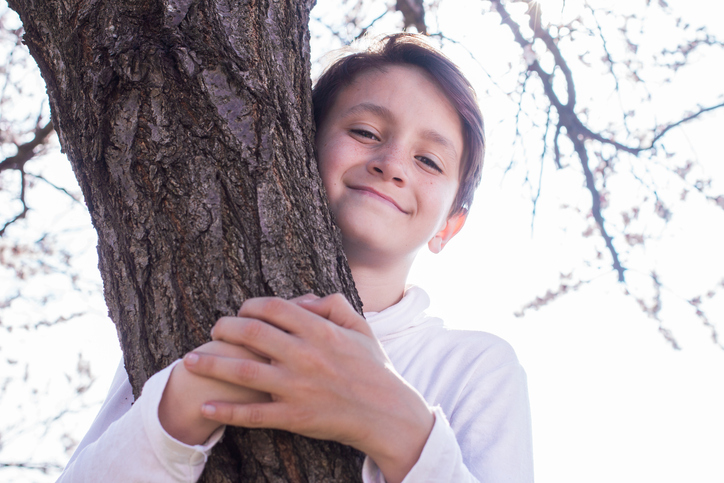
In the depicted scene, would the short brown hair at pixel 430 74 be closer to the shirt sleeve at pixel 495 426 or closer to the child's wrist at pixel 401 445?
the shirt sleeve at pixel 495 426

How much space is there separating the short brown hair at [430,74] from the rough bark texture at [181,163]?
68cm

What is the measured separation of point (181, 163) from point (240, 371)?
0.48 metres

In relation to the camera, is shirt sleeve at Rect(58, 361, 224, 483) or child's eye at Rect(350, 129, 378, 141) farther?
child's eye at Rect(350, 129, 378, 141)

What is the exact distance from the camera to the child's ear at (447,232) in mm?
2054

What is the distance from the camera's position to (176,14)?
1.04 meters

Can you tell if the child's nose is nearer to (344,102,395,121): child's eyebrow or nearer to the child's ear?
(344,102,395,121): child's eyebrow

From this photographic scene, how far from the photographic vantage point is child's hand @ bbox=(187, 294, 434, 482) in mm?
715

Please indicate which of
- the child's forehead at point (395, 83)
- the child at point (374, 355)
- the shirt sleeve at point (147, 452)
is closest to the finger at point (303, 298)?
the child at point (374, 355)

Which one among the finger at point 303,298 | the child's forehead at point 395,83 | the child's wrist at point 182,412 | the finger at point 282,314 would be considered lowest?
the child's wrist at point 182,412

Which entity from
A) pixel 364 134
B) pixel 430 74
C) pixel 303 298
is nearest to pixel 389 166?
pixel 364 134

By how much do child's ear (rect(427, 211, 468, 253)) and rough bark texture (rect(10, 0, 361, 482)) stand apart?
1.02m

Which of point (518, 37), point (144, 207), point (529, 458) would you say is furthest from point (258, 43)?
point (518, 37)

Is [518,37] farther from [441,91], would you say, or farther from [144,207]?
[144,207]

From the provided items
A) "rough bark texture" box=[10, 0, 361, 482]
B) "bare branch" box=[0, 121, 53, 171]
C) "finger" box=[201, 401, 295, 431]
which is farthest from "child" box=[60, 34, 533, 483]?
"bare branch" box=[0, 121, 53, 171]
